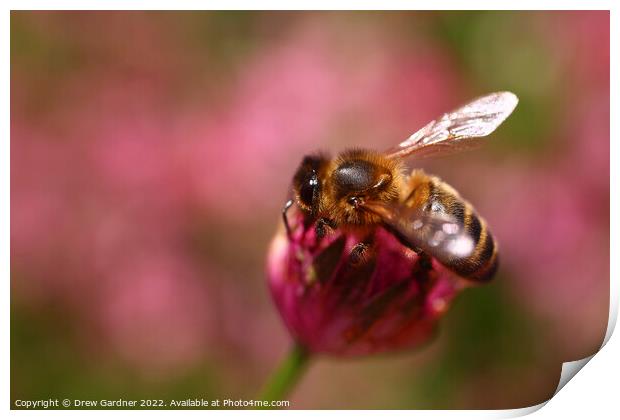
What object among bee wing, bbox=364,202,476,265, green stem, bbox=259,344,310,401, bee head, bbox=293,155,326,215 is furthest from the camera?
green stem, bbox=259,344,310,401

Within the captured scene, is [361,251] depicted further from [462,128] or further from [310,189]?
[462,128]

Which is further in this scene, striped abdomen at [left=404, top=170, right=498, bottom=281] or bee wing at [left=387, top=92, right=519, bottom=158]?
bee wing at [left=387, top=92, right=519, bottom=158]

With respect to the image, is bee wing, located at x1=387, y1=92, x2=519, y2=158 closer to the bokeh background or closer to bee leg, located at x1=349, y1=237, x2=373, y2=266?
bee leg, located at x1=349, y1=237, x2=373, y2=266

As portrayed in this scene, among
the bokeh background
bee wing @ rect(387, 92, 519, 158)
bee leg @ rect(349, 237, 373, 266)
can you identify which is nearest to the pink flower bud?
bee leg @ rect(349, 237, 373, 266)

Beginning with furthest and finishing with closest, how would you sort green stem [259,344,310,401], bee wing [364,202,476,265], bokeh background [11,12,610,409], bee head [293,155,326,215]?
1. bokeh background [11,12,610,409]
2. green stem [259,344,310,401]
3. bee head [293,155,326,215]
4. bee wing [364,202,476,265]

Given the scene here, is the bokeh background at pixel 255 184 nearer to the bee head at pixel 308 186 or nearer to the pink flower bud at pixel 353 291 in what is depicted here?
the pink flower bud at pixel 353 291

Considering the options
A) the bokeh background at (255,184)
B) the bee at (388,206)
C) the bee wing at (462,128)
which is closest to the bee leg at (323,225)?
the bee at (388,206)

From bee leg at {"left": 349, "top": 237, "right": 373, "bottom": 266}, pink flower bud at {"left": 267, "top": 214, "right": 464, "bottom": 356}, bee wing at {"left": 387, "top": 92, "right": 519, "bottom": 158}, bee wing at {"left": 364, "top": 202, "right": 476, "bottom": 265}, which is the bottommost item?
pink flower bud at {"left": 267, "top": 214, "right": 464, "bottom": 356}
